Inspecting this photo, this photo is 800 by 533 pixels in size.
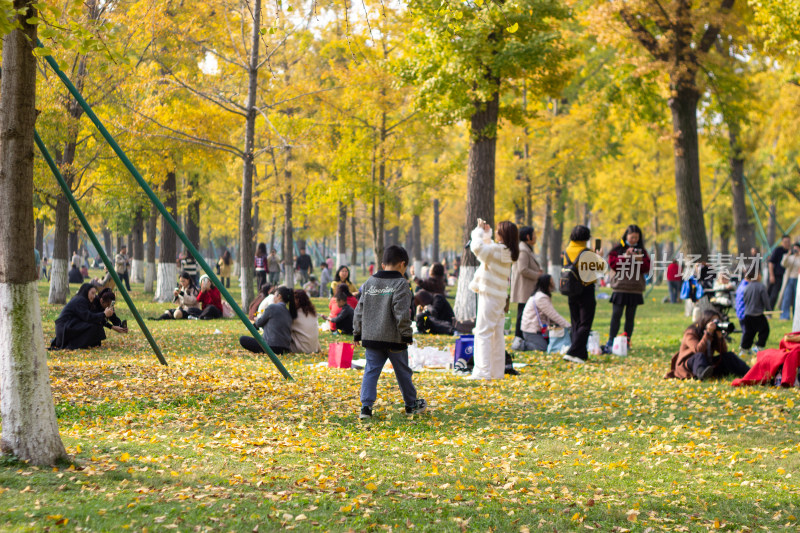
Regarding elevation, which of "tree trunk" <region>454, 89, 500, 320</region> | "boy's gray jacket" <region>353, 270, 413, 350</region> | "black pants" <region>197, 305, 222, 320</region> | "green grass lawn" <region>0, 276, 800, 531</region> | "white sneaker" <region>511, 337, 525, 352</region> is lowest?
"green grass lawn" <region>0, 276, 800, 531</region>

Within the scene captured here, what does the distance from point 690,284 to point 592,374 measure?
7.40 meters

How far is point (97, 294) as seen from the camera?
43.6 feet

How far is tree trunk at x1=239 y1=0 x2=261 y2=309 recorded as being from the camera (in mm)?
17828

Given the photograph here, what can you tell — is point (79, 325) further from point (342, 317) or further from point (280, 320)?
point (342, 317)

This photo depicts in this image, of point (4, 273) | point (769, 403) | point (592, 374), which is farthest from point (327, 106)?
point (4, 273)

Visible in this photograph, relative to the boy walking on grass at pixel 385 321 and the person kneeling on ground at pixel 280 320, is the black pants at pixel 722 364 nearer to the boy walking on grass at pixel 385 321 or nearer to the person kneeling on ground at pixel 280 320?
the boy walking on grass at pixel 385 321

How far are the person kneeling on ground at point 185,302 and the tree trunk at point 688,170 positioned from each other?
1201cm

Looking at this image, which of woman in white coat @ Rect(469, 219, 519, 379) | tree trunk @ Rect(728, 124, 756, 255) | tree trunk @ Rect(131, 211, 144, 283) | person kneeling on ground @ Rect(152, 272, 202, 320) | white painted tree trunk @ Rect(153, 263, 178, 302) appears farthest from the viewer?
tree trunk @ Rect(131, 211, 144, 283)

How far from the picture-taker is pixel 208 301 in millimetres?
19531

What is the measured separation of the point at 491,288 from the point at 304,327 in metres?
3.89

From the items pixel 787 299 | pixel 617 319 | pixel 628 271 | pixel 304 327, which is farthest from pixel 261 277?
pixel 628 271

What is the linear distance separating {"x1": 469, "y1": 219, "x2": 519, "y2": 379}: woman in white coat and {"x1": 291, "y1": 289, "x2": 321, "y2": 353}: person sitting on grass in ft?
11.1

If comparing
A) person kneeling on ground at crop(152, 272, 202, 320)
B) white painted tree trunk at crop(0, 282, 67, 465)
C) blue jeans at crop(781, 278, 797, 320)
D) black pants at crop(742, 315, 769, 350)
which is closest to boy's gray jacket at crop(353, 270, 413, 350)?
white painted tree trunk at crop(0, 282, 67, 465)

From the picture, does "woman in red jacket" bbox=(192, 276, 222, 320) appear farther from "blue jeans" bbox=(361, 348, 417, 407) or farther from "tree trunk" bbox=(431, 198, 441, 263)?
"tree trunk" bbox=(431, 198, 441, 263)
